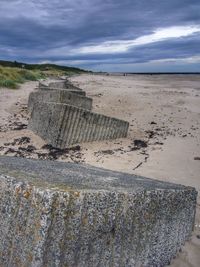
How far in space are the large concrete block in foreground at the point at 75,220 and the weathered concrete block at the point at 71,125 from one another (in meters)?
4.31

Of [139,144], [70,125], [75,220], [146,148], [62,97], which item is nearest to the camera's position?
[75,220]

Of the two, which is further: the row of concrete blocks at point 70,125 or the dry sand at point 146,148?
the row of concrete blocks at point 70,125

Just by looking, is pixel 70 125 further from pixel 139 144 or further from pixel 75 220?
pixel 75 220

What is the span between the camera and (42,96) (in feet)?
40.3

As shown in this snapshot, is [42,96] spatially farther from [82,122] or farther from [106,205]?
[106,205]

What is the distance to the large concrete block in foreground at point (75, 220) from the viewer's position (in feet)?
8.70

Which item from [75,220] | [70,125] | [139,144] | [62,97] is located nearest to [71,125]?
[70,125]

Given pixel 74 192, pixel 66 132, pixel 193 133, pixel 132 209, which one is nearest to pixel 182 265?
pixel 132 209

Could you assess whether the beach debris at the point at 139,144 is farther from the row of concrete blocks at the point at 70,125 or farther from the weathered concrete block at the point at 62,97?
the weathered concrete block at the point at 62,97

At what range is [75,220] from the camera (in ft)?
8.89

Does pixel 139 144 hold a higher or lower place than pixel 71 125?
lower

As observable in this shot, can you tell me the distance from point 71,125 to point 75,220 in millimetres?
5188

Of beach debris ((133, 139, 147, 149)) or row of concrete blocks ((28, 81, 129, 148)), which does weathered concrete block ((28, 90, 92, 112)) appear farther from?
beach debris ((133, 139, 147, 149))

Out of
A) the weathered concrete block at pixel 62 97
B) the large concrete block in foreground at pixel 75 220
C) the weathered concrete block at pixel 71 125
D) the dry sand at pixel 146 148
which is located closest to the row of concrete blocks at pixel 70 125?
the weathered concrete block at pixel 71 125
